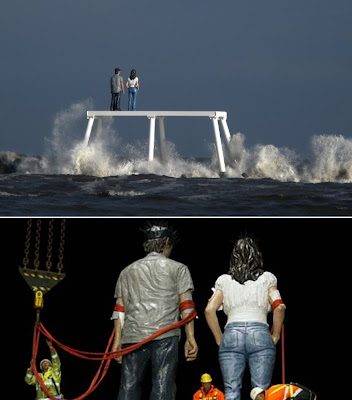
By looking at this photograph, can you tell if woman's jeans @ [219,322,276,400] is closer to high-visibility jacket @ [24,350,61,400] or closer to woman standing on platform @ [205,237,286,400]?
woman standing on platform @ [205,237,286,400]

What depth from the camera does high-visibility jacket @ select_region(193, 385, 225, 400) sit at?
18578mm

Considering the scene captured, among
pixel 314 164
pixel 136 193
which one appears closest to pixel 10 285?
pixel 136 193

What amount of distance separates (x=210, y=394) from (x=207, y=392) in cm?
5

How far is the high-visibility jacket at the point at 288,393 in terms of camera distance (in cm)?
1653

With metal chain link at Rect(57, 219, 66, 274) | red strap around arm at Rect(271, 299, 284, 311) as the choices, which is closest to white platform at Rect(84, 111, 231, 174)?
metal chain link at Rect(57, 219, 66, 274)

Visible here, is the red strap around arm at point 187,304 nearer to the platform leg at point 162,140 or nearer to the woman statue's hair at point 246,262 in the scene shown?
the woman statue's hair at point 246,262

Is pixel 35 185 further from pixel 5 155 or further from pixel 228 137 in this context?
pixel 5 155

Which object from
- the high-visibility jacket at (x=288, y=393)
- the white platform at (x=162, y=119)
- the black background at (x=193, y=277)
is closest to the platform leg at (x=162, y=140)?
the white platform at (x=162, y=119)

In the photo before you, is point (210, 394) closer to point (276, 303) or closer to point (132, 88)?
point (276, 303)

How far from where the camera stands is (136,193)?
73.9 meters

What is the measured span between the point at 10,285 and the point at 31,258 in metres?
0.53

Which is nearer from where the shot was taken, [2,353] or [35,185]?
→ [2,353]

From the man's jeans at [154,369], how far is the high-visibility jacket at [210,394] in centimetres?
87

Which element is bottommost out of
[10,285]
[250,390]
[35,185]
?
[250,390]
